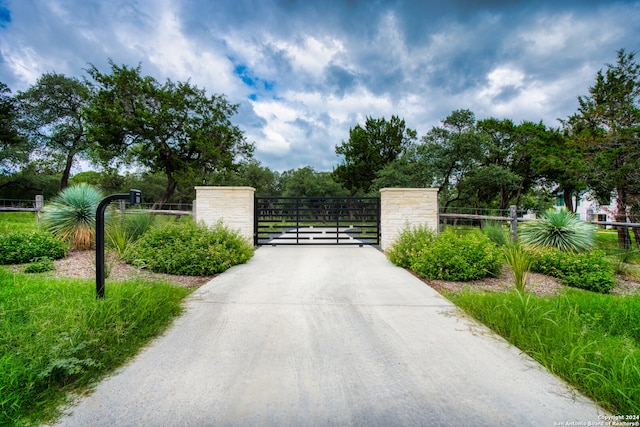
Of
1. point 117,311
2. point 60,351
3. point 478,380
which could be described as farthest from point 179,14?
point 478,380

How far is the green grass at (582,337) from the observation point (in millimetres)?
1771

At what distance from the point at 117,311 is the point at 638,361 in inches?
159

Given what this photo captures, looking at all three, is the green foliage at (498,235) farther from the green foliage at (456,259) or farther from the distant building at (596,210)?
the green foliage at (456,259)

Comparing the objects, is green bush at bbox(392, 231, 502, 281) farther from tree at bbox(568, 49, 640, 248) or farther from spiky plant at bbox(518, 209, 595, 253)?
tree at bbox(568, 49, 640, 248)

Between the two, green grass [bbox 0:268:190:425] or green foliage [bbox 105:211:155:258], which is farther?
green foliage [bbox 105:211:155:258]

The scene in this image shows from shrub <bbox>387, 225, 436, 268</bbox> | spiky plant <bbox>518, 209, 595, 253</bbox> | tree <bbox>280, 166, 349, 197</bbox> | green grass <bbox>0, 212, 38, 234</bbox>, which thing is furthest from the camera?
tree <bbox>280, 166, 349, 197</bbox>

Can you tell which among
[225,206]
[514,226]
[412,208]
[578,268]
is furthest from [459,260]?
[225,206]

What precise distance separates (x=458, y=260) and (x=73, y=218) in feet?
25.7

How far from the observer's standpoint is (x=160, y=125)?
18781 mm

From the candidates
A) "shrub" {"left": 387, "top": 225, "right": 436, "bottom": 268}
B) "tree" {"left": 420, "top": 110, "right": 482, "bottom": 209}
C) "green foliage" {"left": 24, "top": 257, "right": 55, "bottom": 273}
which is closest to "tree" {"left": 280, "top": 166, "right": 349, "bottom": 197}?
"tree" {"left": 420, "top": 110, "right": 482, "bottom": 209}

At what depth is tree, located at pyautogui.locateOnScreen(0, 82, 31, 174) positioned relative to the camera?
1880 centimetres

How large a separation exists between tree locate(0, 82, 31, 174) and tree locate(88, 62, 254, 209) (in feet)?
16.1

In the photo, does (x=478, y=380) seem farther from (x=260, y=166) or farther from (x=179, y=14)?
(x=260, y=166)

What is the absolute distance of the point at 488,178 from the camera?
1809 centimetres
